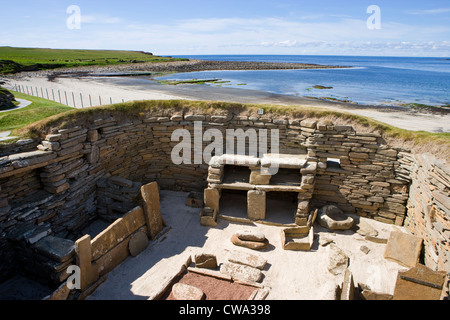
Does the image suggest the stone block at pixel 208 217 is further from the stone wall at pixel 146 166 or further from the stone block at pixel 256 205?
the stone wall at pixel 146 166

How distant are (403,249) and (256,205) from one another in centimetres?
428

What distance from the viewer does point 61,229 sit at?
8.73m

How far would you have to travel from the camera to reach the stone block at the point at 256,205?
9.62 m

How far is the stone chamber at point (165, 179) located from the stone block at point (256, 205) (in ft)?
0.11

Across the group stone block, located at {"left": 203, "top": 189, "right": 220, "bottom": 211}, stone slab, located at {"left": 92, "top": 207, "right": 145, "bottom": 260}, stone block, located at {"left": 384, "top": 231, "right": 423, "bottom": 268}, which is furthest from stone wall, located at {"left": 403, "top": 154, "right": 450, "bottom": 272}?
stone slab, located at {"left": 92, "top": 207, "right": 145, "bottom": 260}

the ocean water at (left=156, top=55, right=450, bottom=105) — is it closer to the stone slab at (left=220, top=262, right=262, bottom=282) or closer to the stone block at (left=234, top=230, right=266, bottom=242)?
the stone block at (left=234, top=230, right=266, bottom=242)

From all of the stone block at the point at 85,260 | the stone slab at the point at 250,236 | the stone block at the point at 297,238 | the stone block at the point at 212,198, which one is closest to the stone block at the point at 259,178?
the stone block at the point at 212,198

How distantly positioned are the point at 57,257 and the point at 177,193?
5.68 metres

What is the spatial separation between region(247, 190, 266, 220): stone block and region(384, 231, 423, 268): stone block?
3.69m

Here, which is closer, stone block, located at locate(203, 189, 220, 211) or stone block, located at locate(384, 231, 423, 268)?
stone block, located at locate(384, 231, 423, 268)

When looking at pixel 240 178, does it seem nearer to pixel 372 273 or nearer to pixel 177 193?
pixel 177 193

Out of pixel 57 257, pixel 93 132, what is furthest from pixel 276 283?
pixel 93 132

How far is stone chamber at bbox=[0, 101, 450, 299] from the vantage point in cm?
732

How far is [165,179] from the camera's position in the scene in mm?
12172
